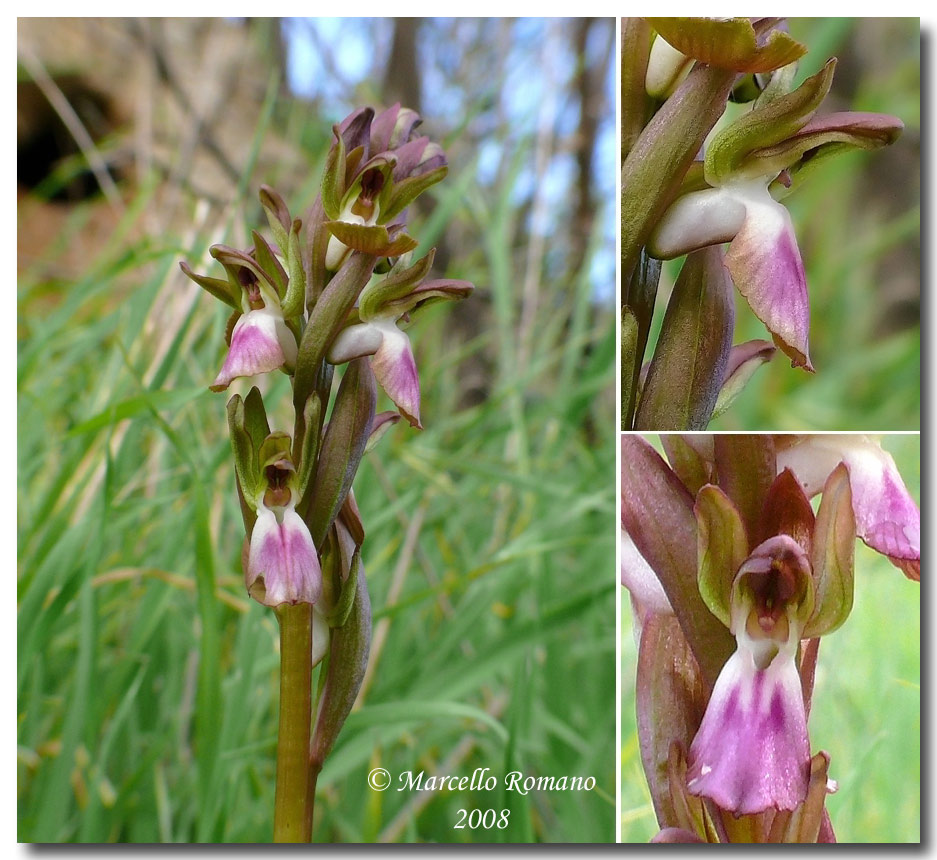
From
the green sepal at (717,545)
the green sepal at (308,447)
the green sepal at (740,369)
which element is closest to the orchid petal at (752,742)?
the green sepal at (717,545)

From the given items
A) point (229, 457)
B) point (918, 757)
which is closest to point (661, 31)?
point (229, 457)

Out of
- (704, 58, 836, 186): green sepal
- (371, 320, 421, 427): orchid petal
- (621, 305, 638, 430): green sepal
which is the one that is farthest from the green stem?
(704, 58, 836, 186): green sepal

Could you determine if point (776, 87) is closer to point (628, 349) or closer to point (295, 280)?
point (628, 349)

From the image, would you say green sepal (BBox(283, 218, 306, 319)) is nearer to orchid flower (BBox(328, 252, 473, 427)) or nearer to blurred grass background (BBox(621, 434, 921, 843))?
orchid flower (BBox(328, 252, 473, 427))

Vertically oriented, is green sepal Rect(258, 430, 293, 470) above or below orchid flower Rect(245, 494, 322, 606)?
above

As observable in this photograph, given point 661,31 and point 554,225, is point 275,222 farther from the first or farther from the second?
point 554,225

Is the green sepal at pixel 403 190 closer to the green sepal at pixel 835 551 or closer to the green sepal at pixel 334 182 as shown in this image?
the green sepal at pixel 334 182
